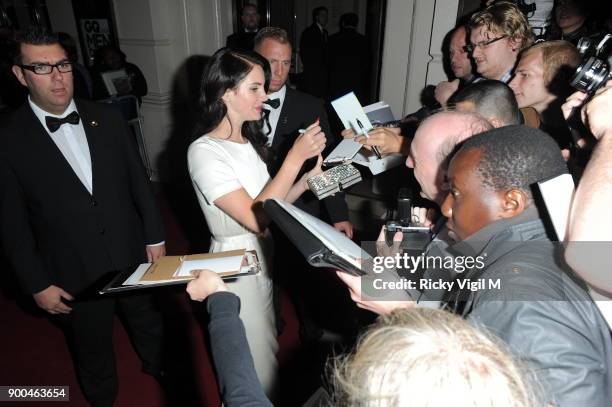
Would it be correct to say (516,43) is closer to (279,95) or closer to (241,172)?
(279,95)

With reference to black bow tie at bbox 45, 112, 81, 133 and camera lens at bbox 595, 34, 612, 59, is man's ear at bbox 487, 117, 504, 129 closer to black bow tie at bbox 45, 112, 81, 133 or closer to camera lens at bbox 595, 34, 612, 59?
camera lens at bbox 595, 34, 612, 59

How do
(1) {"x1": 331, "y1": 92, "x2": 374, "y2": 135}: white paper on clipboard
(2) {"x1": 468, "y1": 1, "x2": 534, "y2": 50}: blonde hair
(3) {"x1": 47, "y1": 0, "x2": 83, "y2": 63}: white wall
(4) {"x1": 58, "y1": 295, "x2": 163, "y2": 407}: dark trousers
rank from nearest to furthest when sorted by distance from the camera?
(4) {"x1": 58, "y1": 295, "x2": 163, "y2": 407}: dark trousers < (1) {"x1": 331, "y1": 92, "x2": 374, "y2": 135}: white paper on clipboard < (2) {"x1": 468, "y1": 1, "x2": 534, "y2": 50}: blonde hair < (3) {"x1": 47, "y1": 0, "x2": 83, "y2": 63}: white wall

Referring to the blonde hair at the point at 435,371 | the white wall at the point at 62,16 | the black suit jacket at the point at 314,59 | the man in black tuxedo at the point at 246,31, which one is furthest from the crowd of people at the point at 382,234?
the white wall at the point at 62,16

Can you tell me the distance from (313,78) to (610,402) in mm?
5396

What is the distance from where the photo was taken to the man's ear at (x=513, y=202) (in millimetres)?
1093

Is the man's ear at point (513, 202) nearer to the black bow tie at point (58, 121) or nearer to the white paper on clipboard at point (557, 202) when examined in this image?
the white paper on clipboard at point (557, 202)

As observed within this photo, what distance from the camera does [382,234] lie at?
1773mm

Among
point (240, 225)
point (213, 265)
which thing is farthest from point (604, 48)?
point (213, 265)

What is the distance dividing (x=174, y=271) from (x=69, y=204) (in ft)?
2.80

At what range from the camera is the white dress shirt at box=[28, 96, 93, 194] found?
1844 millimetres

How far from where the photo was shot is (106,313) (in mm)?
2098

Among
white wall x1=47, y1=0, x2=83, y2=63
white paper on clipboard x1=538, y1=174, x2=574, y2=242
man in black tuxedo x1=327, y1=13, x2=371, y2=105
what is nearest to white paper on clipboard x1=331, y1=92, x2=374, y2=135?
white paper on clipboard x1=538, y1=174, x2=574, y2=242

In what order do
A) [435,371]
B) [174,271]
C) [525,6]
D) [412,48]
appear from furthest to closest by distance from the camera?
1. [412,48]
2. [525,6]
3. [174,271]
4. [435,371]

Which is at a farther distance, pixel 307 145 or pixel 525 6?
pixel 525 6
